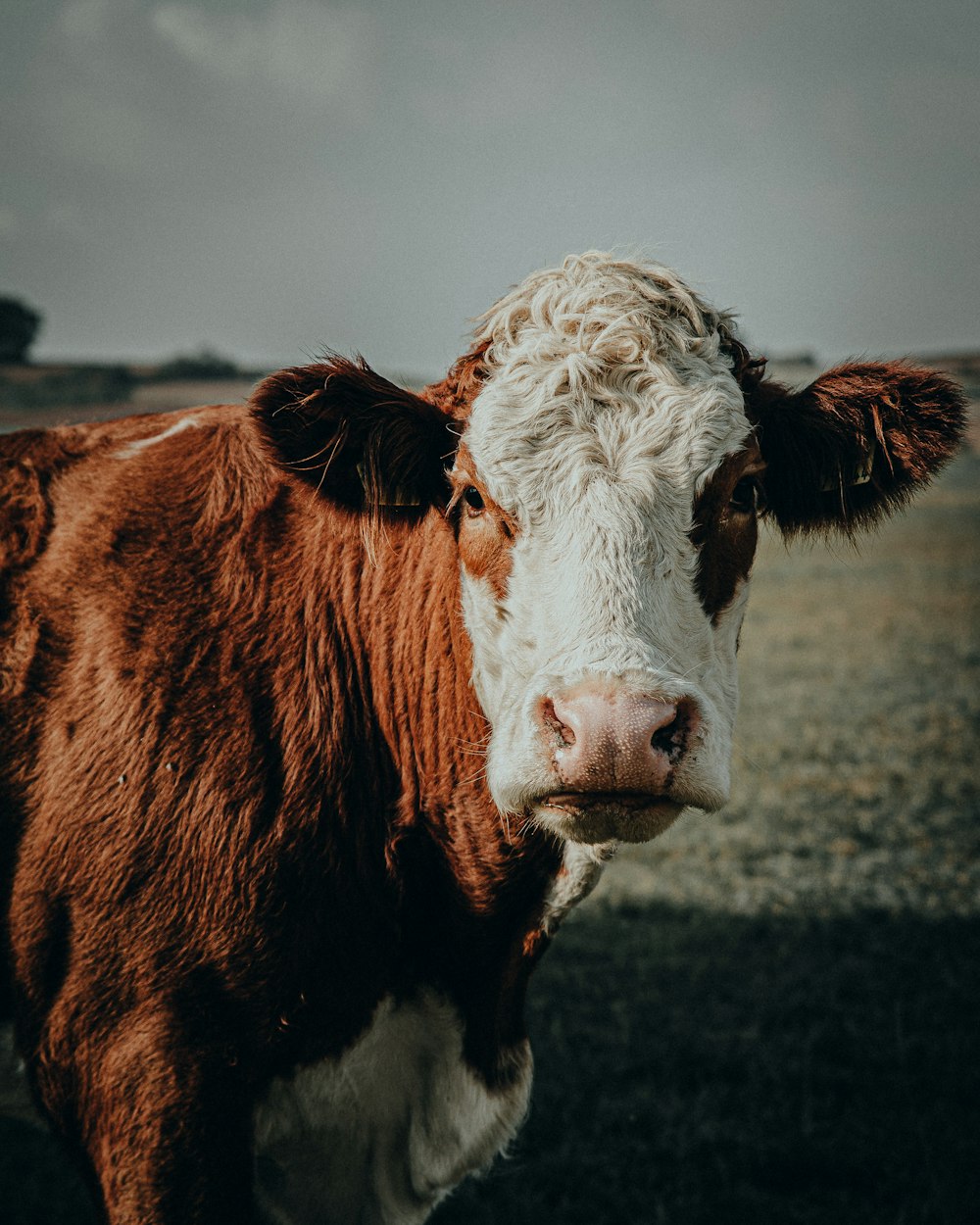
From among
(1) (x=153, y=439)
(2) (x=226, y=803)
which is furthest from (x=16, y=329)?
(2) (x=226, y=803)

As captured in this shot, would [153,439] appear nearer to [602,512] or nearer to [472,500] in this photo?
[472,500]

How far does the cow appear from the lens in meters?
2.18

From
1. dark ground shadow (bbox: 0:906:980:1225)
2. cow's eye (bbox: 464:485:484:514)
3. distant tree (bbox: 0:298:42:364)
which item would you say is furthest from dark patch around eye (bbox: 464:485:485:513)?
distant tree (bbox: 0:298:42:364)

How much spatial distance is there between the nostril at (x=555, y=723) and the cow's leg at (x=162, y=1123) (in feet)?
3.98

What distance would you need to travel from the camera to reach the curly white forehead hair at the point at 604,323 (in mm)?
2387

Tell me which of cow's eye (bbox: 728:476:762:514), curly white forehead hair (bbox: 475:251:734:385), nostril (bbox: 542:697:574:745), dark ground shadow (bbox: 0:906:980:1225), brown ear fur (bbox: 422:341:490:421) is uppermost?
curly white forehead hair (bbox: 475:251:734:385)

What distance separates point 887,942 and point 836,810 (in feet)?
6.66

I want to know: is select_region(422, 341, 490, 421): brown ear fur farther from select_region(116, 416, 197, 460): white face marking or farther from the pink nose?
the pink nose

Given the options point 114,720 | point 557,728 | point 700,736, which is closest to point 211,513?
point 114,720

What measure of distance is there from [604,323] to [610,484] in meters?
0.58

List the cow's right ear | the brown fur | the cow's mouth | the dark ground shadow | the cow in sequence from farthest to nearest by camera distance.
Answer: the dark ground shadow → the cow's right ear → the brown fur → the cow → the cow's mouth

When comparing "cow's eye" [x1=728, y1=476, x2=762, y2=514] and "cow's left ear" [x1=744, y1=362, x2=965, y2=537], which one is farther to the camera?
"cow's left ear" [x1=744, y1=362, x2=965, y2=537]

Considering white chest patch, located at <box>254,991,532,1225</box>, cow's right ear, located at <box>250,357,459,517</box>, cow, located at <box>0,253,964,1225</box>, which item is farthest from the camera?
white chest patch, located at <box>254,991,532,1225</box>

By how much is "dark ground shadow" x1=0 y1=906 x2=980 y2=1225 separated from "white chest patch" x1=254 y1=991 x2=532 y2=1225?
0.85 metres
